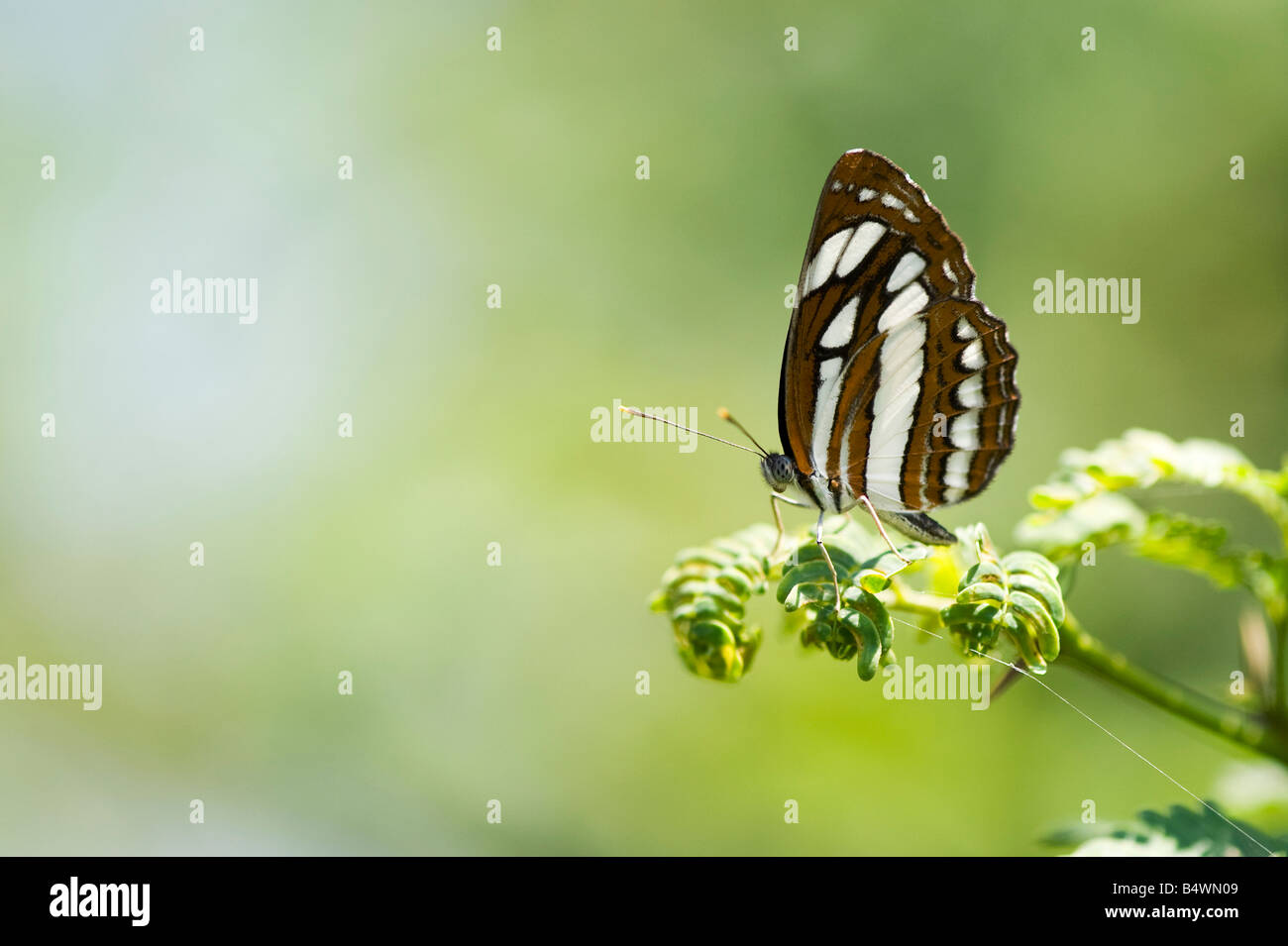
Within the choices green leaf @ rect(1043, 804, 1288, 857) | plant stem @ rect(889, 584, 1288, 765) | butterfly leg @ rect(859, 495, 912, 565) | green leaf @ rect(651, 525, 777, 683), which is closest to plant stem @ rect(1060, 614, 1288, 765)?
plant stem @ rect(889, 584, 1288, 765)

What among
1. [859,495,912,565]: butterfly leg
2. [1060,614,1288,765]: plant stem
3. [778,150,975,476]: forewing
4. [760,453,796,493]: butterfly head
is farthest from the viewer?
[760,453,796,493]: butterfly head

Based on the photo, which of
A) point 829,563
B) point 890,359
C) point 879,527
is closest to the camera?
point 829,563

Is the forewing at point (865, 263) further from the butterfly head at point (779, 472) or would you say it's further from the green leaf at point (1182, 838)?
the green leaf at point (1182, 838)

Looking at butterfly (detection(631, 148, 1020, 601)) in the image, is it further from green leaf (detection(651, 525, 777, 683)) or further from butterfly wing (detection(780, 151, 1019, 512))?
green leaf (detection(651, 525, 777, 683))

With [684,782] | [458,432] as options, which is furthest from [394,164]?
[684,782]

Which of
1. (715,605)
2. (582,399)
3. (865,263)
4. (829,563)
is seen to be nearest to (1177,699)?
(829,563)

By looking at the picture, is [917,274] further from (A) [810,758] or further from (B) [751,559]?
(A) [810,758]

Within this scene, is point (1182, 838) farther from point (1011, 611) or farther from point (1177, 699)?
point (1011, 611)
